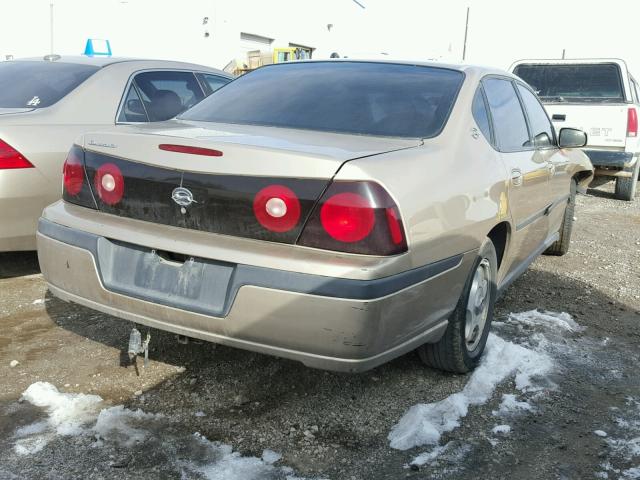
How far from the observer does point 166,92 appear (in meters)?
4.93

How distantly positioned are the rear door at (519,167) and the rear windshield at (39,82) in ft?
9.26

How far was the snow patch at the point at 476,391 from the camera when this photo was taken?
101 inches

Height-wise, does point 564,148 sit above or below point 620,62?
below

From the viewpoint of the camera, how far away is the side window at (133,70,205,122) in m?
4.74

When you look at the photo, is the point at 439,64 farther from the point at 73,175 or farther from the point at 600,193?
the point at 600,193

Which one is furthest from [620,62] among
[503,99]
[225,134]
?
[225,134]

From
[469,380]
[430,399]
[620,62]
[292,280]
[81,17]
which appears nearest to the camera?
[292,280]

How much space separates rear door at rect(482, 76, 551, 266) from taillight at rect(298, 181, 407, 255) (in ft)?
4.05

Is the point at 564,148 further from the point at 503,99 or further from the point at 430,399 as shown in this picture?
the point at 430,399

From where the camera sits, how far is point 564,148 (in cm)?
464

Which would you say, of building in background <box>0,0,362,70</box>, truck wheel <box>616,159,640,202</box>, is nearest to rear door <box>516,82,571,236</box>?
truck wheel <box>616,159,640,202</box>

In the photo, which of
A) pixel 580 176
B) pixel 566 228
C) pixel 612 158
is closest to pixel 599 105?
pixel 612 158

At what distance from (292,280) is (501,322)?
2.12 m

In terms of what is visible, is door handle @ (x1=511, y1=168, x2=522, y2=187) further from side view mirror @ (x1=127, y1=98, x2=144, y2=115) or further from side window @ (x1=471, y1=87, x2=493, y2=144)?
side view mirror @ (x1=127, y1=98, x2=144, y2=115)
